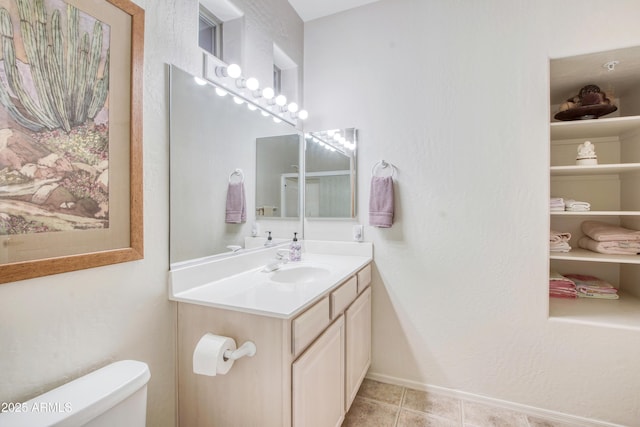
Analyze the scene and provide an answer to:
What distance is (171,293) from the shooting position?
1.23m

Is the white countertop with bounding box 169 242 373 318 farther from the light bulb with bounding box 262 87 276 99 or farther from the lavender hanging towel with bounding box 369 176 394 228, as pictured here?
the light bulb with bounding box 262 87 276 99

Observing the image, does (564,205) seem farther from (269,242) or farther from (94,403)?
(94,403)

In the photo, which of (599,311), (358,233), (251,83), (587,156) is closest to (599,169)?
(587,156)

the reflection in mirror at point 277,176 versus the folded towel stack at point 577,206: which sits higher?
the reflection in mirror at point 277,176

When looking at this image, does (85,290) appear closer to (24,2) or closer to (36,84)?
(36,84)

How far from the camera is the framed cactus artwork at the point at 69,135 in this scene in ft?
2.59

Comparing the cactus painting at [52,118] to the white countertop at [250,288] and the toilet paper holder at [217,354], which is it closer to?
the white countertop at [250,288]

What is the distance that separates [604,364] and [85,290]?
8.33 feet

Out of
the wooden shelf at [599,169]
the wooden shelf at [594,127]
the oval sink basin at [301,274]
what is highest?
the wooden shelf at [594,127]

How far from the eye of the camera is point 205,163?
144 centimetres

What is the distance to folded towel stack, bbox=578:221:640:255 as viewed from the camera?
5.78 ft

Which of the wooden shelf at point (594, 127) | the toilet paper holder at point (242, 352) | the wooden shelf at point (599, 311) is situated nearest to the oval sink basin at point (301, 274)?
the toilet paper holder at point (242, 352)

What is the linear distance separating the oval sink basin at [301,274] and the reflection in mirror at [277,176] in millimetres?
409

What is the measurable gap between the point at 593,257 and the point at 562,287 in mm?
361
